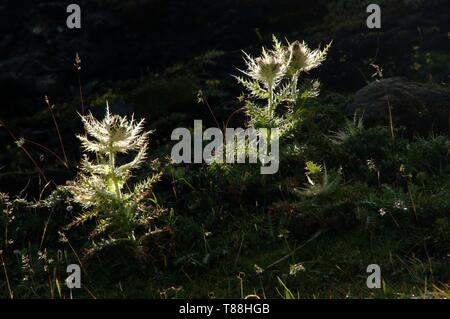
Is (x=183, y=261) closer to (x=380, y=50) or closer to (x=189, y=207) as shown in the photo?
(x=189, y=207)

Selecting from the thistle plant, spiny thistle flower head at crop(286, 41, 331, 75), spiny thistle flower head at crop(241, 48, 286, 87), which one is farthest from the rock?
the thistle plant

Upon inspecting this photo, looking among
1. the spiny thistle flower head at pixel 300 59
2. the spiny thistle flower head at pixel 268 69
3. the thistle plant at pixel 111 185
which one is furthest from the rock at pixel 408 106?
the thistle plant at pixel 111 185

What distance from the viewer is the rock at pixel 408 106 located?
27.0ft

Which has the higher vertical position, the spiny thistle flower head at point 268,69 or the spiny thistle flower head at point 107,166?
the spiny thistle flower head at point 268,69

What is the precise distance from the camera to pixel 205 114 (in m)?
10.2

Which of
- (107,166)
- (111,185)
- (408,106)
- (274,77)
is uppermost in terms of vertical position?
(274,77)

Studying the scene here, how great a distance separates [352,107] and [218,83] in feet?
11.0

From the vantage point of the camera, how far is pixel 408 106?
8.37 meters

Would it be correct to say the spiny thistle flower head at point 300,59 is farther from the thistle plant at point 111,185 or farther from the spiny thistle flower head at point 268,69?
the thistle plant at point 111,185

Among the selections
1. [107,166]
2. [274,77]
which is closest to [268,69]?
[274,77]

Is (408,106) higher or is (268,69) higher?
(268,69)

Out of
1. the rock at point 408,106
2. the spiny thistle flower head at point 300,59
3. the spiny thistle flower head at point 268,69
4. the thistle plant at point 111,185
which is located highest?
the spiny thistle flower head at point 300,59

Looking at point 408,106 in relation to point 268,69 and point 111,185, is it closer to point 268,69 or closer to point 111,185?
point 268,69

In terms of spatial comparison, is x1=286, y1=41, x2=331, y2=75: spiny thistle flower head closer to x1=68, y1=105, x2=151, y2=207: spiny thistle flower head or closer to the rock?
the rock
